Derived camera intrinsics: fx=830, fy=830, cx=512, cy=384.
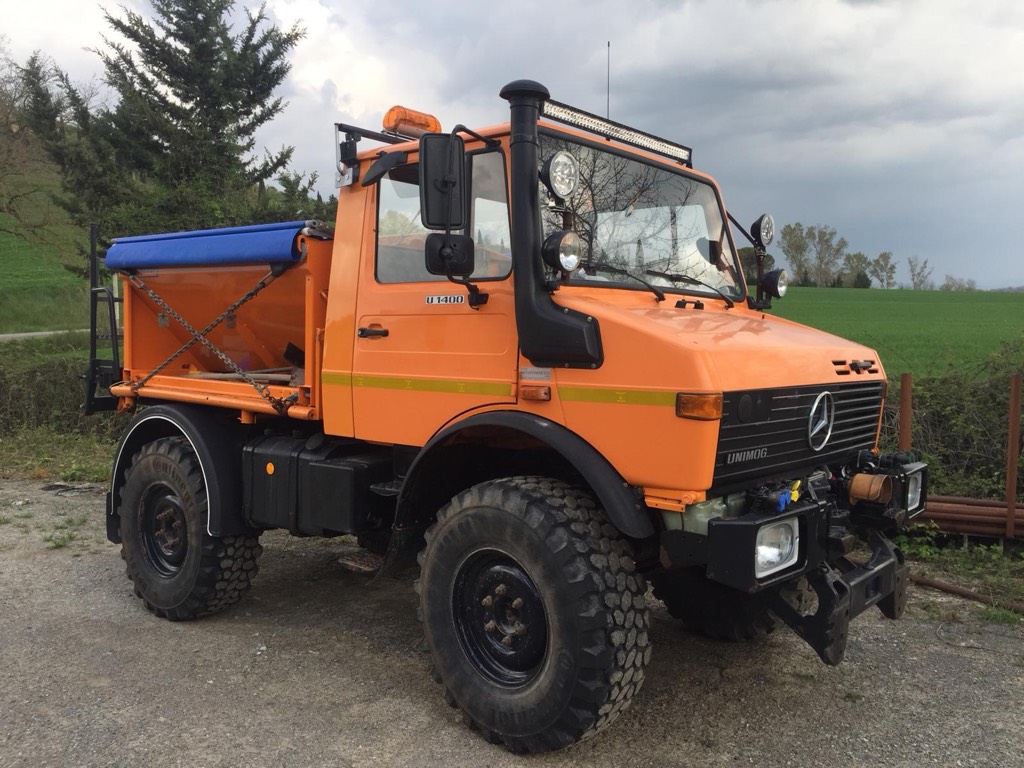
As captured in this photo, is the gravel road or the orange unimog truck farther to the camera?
the gravel road

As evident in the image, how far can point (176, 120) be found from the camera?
17.6m

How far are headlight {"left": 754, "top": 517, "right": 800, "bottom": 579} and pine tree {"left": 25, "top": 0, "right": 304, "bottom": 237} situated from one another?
14077mm

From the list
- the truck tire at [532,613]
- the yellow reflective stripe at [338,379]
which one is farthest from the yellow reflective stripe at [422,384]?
the truck tire at [532,613]

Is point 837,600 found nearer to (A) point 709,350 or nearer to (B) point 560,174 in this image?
(A) point 709,350

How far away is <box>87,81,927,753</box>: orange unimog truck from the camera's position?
3.28 m

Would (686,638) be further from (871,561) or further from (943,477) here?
(943,477)

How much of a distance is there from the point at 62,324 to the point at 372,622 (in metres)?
28.9

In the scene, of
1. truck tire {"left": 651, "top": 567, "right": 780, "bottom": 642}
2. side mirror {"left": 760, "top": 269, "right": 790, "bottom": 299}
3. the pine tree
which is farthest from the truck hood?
the pine tree

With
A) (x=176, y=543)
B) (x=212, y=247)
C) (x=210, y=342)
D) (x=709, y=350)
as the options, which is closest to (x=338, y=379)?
(x=212, y=247)

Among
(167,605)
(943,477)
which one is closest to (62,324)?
(167,605)

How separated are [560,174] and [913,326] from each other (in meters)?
17.6

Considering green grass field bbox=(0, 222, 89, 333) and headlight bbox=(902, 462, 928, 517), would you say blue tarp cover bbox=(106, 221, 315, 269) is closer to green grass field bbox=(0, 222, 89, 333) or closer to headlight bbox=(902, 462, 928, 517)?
headlight bbox=(902, 462, 928, 517)

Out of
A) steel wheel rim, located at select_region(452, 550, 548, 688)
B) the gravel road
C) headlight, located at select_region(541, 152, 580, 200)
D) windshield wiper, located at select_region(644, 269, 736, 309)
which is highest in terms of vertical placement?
headlight, located at select_region(541, 152, 580, 200)

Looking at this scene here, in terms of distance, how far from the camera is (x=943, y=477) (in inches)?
278
